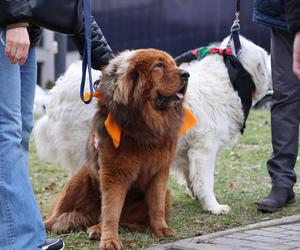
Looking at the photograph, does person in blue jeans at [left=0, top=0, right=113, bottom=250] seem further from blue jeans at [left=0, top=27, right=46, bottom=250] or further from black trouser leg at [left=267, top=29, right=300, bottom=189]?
black trouser leg at [left=267, top=29, right=300, bottom=189]

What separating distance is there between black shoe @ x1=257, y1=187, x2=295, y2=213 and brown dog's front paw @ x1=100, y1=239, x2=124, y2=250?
1.44 m

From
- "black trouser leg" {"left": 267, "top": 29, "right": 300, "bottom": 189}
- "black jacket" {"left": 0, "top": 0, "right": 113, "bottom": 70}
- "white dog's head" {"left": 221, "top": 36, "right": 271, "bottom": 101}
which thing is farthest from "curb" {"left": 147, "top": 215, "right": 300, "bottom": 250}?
"white dog's head" {"left": 221, "top": 36, "right": 271, "bottom": 101}

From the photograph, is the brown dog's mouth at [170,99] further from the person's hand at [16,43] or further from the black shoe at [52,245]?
the person's hand at [16,43]

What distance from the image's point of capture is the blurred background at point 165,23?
21.8m

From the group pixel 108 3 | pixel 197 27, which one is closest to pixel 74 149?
pixel 197 27

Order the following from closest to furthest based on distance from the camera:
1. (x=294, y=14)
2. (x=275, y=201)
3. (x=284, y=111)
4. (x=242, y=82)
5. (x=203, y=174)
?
(x=294, y=14) → (x=275, y=201) → (x=284, y=111) → (x=203, y=174) → (x=242, y=82)

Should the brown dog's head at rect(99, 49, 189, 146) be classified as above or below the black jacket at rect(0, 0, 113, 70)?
below

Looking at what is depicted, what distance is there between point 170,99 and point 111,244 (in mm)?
1009

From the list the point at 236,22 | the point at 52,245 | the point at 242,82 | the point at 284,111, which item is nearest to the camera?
the point at 52,245

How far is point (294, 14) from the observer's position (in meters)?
2.74

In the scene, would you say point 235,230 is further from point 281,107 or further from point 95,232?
point 281,107

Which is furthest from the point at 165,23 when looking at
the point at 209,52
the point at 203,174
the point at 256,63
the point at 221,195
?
the point at 203,174

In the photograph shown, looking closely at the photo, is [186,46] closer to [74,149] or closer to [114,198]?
[74,149]

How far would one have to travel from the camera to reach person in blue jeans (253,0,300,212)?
4766 millimetres
